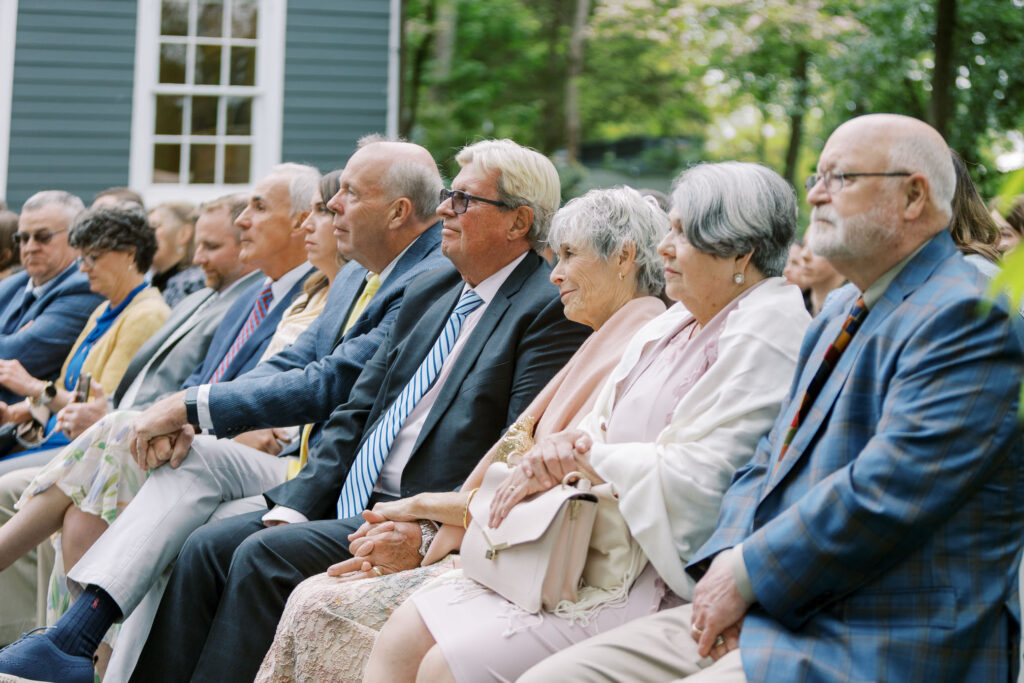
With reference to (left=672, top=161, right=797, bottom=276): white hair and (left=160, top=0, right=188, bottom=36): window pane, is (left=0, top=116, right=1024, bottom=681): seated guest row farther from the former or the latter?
A: (left=160, top=0, right=188, bottom=36): window pane

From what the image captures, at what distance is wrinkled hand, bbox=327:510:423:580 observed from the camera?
10.5ft

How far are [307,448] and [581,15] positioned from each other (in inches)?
766

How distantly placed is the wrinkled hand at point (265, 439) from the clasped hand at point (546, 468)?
1887 mm

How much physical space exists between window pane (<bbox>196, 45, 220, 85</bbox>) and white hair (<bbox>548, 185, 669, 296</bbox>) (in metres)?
8.14

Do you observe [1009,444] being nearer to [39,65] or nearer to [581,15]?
[39,65]

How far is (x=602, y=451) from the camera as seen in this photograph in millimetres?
2678

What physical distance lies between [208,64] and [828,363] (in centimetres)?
935

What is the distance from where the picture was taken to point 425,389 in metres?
3.66

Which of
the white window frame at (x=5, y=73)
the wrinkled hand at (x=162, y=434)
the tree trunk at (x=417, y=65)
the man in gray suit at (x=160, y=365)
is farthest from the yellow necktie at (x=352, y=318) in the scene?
the tree trunk at (x=417, y=65)

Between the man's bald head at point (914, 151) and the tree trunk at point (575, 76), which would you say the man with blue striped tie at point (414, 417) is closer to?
the man's bald head at point (914, 151)

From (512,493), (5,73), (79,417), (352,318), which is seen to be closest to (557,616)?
(512,493)

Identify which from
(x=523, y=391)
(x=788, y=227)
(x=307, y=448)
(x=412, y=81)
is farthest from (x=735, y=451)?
(x=412, y=81)

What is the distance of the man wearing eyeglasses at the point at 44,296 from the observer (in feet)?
19.4

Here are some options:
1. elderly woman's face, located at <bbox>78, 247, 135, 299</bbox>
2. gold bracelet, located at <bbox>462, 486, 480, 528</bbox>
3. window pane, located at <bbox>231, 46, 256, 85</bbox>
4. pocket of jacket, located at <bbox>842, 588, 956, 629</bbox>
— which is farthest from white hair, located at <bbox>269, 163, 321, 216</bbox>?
window pane, located at <bbox>231, 46, 256, 85</bbox>
